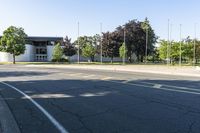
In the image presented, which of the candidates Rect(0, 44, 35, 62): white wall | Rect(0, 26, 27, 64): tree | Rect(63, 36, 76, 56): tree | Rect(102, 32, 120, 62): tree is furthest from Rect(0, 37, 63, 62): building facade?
Rect(0, 26, 27, 64): tree

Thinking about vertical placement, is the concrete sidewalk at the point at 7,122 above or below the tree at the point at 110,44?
below

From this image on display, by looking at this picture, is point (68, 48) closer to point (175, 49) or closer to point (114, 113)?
point (175, 49)

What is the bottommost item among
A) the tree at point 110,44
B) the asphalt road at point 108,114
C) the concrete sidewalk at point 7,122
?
the concrete sidewalk at point 7,122

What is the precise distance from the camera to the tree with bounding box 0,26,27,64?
251ft

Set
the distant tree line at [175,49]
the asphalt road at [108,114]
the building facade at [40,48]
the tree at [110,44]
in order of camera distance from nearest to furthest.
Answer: the asphalt road at [108,114] < the distant tree line at [175,49] < the tree at [110,44] < the building facade at [40,48]

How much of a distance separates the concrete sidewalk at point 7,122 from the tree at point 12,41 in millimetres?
69552

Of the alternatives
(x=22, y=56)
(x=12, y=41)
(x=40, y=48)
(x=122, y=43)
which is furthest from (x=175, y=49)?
(x=40, y=48)

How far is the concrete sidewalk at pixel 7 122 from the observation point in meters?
6.93

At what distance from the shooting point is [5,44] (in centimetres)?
7750

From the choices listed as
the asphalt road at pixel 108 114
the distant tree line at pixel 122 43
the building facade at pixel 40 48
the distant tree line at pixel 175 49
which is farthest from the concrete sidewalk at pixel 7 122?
the building facade at pixel 40 48

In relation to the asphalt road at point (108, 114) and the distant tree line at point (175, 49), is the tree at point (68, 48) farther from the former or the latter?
the asphalt road at point (108, 114)

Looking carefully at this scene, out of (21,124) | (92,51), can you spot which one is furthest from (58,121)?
(92,51)

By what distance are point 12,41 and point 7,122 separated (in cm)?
7177

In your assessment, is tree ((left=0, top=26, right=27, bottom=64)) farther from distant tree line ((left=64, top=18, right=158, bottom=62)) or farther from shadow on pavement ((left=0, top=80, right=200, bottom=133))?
shadow on pavement ((left=0, top=80, right=200, bottom=133))
